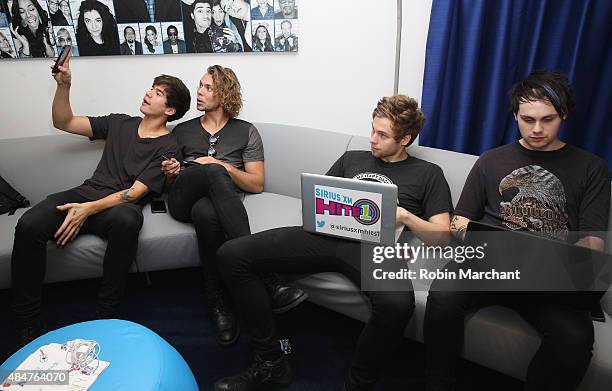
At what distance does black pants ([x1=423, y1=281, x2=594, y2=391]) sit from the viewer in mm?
1112

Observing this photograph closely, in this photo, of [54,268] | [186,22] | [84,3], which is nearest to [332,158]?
[186,22]

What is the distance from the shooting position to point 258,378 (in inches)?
56.3

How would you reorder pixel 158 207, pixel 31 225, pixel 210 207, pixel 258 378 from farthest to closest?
pixel 158 207 → pixel 210 207 → pixel 31 225 → pixel 258 378

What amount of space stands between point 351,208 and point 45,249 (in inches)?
46.9

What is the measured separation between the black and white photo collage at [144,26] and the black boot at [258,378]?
1.54 metres

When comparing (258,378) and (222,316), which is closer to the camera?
(258,378)

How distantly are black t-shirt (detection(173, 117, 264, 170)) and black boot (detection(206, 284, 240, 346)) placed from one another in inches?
25.1

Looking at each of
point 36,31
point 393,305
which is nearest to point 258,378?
point 393,305

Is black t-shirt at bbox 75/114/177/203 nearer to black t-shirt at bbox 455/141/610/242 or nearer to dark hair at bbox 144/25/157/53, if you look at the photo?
dark hair at bbox 144/25/157/53

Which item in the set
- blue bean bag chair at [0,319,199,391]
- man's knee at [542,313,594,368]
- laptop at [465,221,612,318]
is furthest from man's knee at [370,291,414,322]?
blue bean bag chair at [0,319,199,391]

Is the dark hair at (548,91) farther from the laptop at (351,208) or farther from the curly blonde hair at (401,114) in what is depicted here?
the laptop at (351,208)

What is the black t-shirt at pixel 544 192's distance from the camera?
1.39 metres

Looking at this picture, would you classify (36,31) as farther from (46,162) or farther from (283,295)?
(283,295)

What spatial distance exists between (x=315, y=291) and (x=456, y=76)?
1.18 metres
